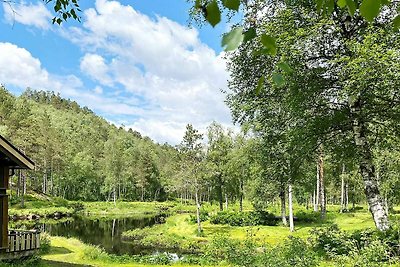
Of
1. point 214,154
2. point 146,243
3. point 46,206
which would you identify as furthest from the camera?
point 46,206

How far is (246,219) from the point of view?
38.3m

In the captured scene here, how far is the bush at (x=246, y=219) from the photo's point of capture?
1494 inches

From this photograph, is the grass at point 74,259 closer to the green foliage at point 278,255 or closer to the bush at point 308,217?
the green foliage at point 278,255

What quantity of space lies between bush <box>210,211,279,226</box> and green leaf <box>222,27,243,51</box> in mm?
37112

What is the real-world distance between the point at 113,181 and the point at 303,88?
79.8m

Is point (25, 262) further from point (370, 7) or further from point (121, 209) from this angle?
point (121, 209)

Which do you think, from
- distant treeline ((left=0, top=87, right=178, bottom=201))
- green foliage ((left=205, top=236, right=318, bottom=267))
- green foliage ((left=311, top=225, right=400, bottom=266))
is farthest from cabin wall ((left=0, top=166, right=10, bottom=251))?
distant treeline ((left=0, top=87, right=178, bottom=201))

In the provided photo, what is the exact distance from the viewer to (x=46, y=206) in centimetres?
6056

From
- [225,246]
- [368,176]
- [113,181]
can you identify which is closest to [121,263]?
[225,246]

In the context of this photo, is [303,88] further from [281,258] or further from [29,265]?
[29,265]

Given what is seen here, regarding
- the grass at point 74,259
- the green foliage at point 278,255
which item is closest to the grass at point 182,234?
the grass at point 74,259

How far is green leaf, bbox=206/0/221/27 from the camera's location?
56.6 inches

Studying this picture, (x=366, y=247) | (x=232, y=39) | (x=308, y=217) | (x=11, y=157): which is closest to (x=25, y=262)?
(x=11, y=157)

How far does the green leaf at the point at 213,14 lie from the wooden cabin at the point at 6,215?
1710cm
